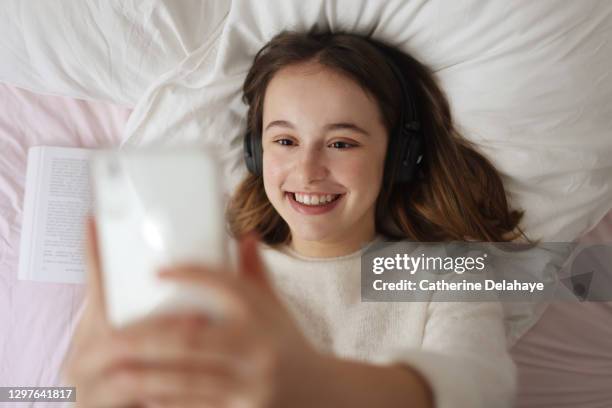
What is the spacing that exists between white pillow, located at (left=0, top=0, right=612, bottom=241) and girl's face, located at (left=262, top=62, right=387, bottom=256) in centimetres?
13

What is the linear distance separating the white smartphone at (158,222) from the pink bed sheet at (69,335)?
752mm

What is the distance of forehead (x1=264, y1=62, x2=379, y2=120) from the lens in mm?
928

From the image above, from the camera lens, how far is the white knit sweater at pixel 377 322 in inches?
30.7

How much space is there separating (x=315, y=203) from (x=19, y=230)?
2.01 feet

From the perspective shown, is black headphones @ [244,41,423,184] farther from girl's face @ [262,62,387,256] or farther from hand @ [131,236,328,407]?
hand @ [131,236,328,407]

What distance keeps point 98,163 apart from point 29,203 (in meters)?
0.84

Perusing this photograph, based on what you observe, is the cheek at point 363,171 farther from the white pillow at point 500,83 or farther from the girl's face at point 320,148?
the white pillow at point 500,83

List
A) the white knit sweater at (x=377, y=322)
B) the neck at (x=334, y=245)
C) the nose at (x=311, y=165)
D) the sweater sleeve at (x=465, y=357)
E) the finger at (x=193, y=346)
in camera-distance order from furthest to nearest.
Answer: the neck at (x=334, y=245)
the nose at (x=311, y=165)
the white knit sweater at (x=377, y=322)
the sweater sleeve at (x=465, y=357)
the finger at (x=193, y=346)

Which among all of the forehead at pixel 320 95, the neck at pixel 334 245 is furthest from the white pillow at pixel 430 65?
the neck at pixel 334 245

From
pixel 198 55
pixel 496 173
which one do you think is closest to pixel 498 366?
pixel 496 173

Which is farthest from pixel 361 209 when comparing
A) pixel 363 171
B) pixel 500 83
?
pixel 500 83

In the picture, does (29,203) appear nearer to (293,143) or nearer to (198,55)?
(198,55)

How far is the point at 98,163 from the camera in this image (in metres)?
0.45

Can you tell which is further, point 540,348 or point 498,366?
point 540,348
